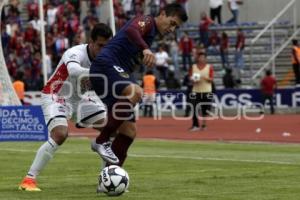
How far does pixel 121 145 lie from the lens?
12586mm

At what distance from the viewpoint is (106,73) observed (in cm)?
1221

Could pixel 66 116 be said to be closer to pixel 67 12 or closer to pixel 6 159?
pixel 6 159

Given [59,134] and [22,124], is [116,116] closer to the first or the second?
[59,134]

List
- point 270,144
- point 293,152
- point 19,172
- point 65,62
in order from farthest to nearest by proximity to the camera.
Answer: point 270,144, point 293,152, point 19,172, point 65,62

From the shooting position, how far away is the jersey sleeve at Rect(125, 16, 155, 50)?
39.9ft

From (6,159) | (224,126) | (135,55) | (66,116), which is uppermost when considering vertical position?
(135,55)

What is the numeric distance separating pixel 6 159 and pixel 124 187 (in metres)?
6.77

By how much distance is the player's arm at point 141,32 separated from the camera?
11971mm

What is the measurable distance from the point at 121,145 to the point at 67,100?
1.30m

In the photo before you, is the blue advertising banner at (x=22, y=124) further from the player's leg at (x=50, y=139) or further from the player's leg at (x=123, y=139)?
the player's leg at (x=123, y=139)

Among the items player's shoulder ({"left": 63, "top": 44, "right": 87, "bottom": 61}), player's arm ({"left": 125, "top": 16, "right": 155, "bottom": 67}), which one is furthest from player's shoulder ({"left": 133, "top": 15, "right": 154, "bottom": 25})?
player's shoulder ({"left": 63, "top": 44, "right": 87, "bottom": 61})

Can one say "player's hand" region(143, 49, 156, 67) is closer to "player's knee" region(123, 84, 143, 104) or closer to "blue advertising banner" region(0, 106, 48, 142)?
"player's knee" region(123, 84, 143, 104)

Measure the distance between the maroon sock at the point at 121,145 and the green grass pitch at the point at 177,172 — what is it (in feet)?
1.55

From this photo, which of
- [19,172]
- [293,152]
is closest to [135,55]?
[19,172]
